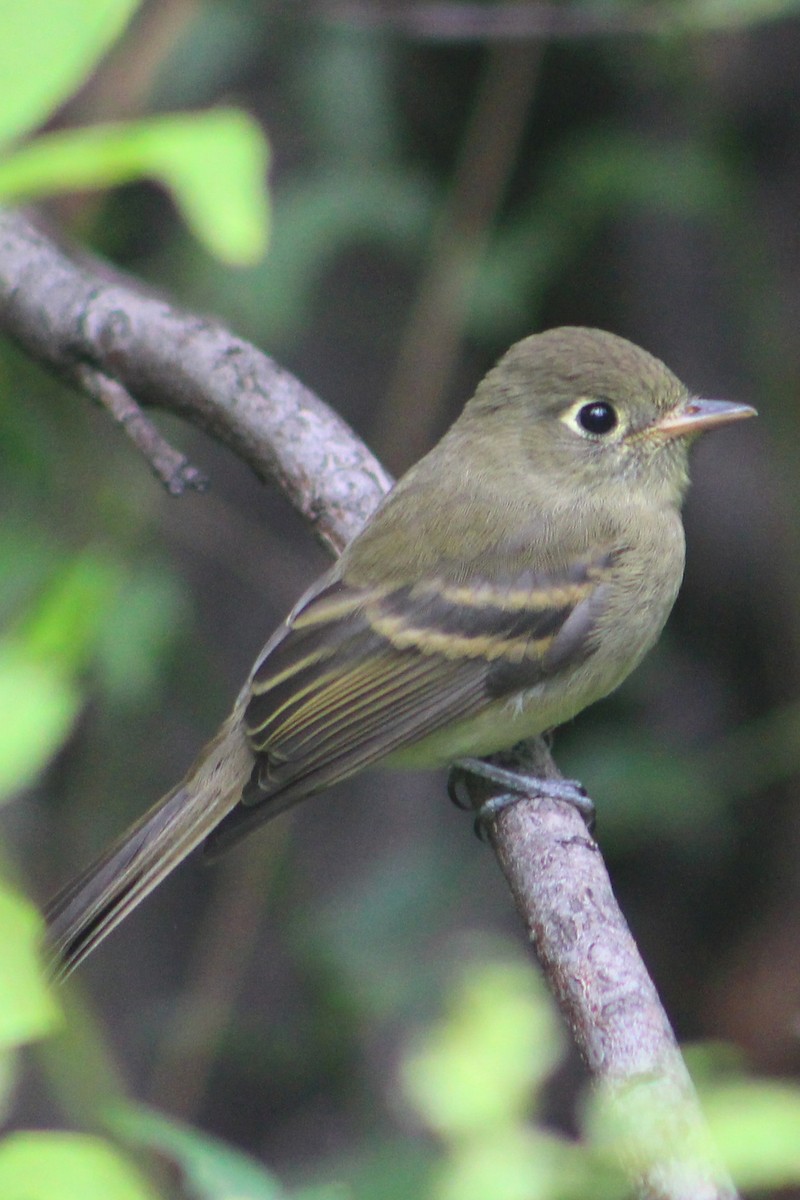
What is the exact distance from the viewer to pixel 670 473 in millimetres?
2965

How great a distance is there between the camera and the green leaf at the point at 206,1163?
1.02 m

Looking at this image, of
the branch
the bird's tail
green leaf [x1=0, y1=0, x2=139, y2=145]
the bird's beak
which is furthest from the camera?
the bird's beak

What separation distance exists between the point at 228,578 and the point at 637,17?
1932mm

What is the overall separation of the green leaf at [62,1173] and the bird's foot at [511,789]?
1505 millimetres

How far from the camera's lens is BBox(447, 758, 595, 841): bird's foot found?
2.29 meters

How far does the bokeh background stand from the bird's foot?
868mm

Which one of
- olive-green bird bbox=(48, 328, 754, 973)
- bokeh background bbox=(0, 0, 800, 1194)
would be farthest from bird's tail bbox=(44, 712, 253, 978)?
bokeh background bbox=(0, 0, 800, 1194)

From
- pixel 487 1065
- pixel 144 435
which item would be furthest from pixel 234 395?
pixel 487 1065

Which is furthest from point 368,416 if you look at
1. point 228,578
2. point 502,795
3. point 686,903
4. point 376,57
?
point 502,795

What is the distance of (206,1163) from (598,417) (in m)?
2.10

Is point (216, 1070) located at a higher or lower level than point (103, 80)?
lower

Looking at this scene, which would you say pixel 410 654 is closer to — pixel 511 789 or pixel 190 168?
pixel 511 789

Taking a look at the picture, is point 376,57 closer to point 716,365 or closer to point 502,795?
point 716,365

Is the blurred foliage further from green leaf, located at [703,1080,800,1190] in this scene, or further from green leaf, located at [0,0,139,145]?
green leaf, located at [703,1080,800,1190]
